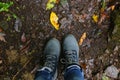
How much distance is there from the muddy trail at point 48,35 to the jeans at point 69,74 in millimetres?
403

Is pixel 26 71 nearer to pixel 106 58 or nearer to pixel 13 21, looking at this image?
pixel 13 21

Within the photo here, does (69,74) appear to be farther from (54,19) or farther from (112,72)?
(54,19)

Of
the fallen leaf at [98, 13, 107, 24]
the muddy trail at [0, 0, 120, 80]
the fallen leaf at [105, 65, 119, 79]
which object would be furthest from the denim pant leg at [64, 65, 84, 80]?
the fallen leaf at [98, 13, 107, 24]

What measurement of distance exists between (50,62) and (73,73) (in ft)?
1.43

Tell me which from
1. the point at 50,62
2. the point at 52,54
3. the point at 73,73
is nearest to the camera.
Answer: the point at 73,73

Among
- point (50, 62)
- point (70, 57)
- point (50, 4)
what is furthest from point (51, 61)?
point (50, 4)

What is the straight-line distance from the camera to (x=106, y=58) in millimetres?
4559

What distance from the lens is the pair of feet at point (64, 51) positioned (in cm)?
436

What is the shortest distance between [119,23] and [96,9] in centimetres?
40

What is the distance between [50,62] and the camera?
171 inches

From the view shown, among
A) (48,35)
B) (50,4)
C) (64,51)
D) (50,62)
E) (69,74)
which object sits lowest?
(69,74)

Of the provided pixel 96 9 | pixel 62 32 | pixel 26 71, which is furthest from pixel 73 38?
pixel 26 71

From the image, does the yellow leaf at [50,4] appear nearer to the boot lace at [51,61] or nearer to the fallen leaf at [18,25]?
the fallen leaf at [18,25]

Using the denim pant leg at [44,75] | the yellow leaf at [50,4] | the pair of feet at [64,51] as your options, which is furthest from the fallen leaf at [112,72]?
the yellow leaf at [50,4]
